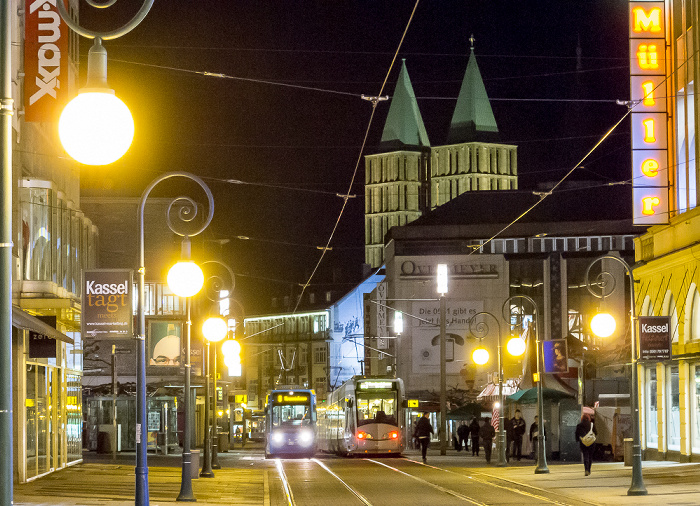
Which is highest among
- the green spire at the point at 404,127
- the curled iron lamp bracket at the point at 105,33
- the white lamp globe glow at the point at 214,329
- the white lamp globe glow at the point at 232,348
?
the green spire at the point at 404,127

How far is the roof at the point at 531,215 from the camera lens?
88.7 metres

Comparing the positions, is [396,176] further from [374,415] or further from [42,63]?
[42,63]

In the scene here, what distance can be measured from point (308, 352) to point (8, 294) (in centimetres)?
12322

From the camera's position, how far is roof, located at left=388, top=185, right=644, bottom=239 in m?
88.7

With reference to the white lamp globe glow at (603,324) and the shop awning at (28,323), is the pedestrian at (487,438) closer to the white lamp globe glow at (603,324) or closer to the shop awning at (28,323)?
the white lamp globe glow at (603,324)

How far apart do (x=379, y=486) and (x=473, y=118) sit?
12155cm

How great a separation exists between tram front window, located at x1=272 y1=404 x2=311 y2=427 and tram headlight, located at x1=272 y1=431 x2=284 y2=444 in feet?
1.06

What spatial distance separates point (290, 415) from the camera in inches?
1884

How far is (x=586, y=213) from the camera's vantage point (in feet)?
301

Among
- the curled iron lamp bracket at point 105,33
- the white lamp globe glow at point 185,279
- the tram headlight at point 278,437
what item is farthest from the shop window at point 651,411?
the curled iron lamp bracket at point 105,33

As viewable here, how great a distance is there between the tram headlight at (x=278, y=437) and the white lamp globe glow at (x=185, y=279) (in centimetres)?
2690

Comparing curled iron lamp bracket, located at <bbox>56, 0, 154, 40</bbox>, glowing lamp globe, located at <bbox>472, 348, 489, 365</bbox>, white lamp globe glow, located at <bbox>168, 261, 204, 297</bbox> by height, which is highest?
curled iron lamp bracket, located at <bbox>56, 0, 154, 40</bbox>

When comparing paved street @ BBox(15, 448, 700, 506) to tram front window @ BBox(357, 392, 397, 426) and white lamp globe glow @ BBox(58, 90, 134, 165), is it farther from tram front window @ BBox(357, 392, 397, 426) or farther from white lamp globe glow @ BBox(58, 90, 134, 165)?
white lamp globe glow @ BBox(58, 90, 134, 165)

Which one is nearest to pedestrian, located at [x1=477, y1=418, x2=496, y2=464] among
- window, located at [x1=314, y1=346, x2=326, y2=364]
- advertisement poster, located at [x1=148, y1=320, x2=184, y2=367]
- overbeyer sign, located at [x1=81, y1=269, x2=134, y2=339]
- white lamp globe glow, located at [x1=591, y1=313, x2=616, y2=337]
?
white lamp globe glow, located at [x1=591, y1=313, x2=616, y2=337]
